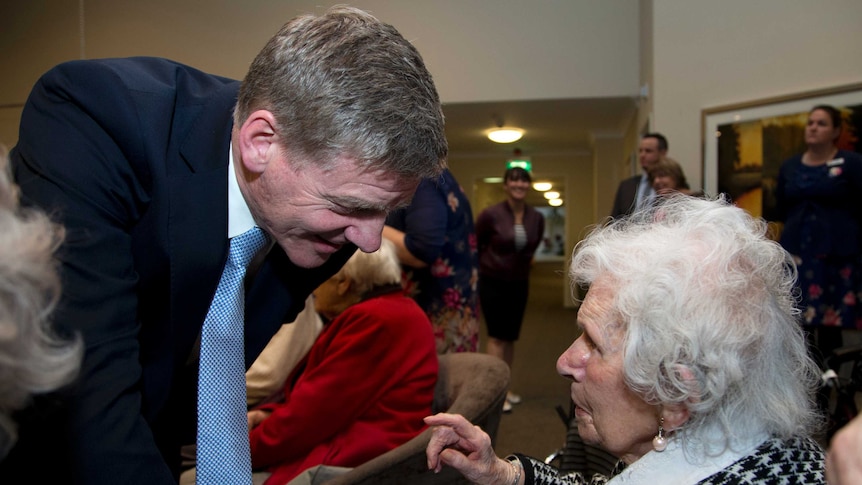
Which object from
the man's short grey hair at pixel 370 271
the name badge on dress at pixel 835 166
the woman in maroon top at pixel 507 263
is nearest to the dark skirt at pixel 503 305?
the woman in maroon top at pixel 507 263

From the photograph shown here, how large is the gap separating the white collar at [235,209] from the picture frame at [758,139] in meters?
4.37

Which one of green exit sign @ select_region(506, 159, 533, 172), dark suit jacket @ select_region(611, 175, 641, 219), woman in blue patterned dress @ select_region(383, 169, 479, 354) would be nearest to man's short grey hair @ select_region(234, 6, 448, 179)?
woman in blue patterned dress @ select_region(383, 169, 479, 354)

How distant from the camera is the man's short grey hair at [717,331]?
1.07 metres

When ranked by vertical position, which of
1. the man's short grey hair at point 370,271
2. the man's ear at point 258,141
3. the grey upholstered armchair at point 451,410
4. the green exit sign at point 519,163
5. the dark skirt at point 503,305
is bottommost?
the dark skirt at point 503,305

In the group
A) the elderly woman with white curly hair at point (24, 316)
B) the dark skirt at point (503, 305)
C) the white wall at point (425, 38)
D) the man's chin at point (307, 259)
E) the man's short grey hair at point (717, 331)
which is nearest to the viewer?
the elderly woman with white curly hair at point (24, 316)

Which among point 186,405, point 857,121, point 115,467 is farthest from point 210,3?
point 115,467

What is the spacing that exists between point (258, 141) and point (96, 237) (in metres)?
0.28

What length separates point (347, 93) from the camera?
0.94 metres

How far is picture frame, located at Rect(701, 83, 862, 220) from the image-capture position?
4.37 metres

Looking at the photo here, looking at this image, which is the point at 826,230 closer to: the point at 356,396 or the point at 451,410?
the point at 451,410

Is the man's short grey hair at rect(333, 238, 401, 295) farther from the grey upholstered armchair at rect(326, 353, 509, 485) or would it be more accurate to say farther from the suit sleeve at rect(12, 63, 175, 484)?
the suit sleeve at rect(12, 63, 175, 484)

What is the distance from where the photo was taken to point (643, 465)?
1.15m

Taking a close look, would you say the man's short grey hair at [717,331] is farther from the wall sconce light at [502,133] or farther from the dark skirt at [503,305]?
the wall sconce light at [502,133]

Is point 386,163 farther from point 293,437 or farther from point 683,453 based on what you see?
point 293,437
